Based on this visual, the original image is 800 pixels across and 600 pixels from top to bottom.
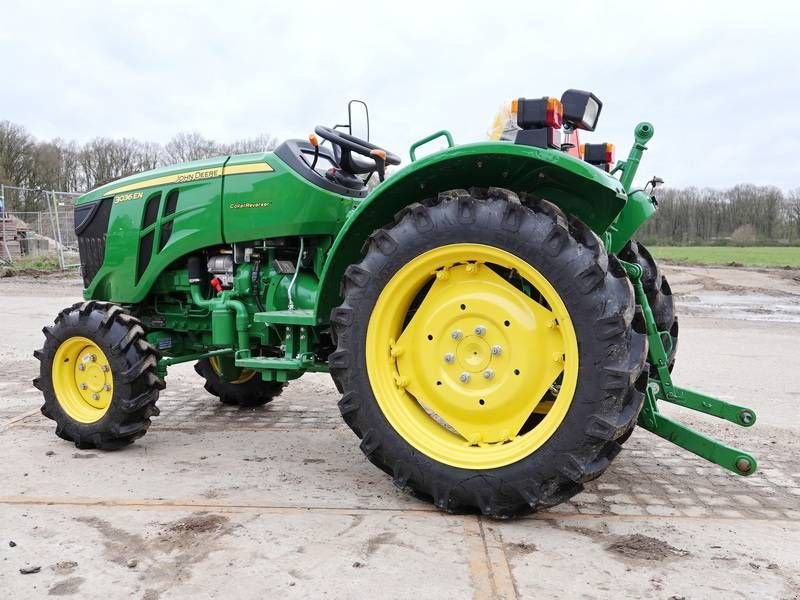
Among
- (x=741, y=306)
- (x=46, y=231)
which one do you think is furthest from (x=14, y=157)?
(x=741, y=306)

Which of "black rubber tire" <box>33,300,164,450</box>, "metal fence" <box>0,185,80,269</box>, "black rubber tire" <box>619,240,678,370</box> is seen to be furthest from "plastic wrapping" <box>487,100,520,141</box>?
"metal fence" <box>0,185,80,269</box>

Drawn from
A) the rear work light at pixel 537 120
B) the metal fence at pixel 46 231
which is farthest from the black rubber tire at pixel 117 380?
the metal fence at pixel 46 231

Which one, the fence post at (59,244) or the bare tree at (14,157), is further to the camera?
the bare tree at (14,157)

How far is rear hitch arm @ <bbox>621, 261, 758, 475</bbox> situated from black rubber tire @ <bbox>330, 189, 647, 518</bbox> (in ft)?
0.94

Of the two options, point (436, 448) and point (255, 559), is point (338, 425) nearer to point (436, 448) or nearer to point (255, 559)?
point (436, 448)

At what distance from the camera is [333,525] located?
2867 mm

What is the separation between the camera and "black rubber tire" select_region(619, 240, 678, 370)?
3.96 metres

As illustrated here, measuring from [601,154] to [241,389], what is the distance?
2.92m

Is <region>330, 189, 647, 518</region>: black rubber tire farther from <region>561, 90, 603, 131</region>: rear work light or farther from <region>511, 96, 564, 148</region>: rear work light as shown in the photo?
<region>561, 90, 603, 131</region>: rear work light

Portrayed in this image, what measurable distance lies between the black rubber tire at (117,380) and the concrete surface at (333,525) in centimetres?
11

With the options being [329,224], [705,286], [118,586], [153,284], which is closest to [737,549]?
[118,586]

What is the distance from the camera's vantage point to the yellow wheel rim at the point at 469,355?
2.87 metres

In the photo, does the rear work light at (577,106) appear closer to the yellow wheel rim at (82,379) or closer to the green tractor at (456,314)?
the green tractor at (456,314)

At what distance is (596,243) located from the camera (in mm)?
2746
